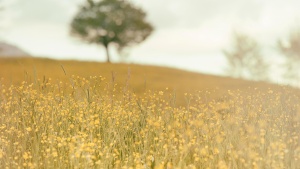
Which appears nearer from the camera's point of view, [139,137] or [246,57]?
[139,137]

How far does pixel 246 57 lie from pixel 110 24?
10220 mm

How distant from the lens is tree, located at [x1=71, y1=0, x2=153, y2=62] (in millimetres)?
33250

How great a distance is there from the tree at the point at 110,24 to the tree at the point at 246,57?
681cm

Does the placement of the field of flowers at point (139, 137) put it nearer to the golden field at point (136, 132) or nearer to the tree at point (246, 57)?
the golden field at point (136, 132)

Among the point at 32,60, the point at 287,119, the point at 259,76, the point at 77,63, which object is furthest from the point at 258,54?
the point at 287,119

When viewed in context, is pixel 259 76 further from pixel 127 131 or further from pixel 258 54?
pixel 127 131

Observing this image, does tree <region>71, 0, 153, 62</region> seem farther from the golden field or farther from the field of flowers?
the field of flowers

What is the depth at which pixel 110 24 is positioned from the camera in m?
33.3

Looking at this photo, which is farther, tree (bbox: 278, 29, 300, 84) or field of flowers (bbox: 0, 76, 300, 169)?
tree (bbox: 278, 29, 300, 84)

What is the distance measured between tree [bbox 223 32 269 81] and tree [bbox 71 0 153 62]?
6.81 metres

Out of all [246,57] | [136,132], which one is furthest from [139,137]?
[246,57]

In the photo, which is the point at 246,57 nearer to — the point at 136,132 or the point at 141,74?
the point at 141,74

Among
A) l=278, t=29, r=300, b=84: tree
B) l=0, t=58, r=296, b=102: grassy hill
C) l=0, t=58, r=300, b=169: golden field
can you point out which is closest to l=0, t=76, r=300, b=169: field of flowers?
l=0, t=58, r=300, b=169: golden field

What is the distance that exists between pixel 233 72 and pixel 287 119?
2398cm
